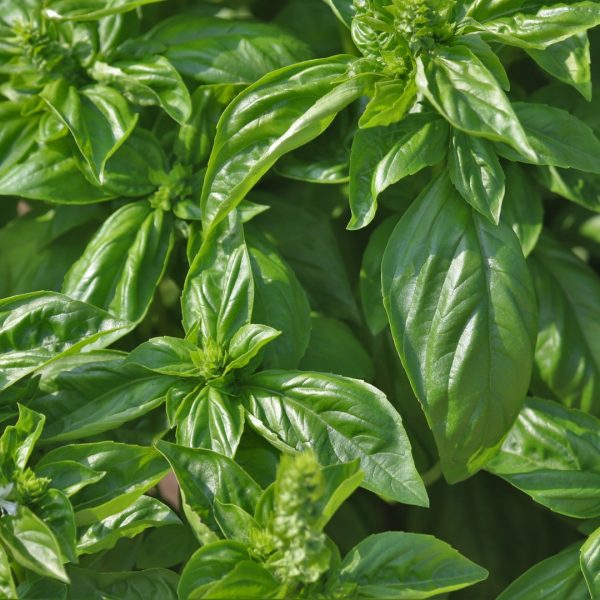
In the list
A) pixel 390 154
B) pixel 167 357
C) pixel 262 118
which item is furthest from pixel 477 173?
pixel 167 357

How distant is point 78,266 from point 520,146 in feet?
1.45

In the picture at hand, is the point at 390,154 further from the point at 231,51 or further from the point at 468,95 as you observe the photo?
the point at 231,51

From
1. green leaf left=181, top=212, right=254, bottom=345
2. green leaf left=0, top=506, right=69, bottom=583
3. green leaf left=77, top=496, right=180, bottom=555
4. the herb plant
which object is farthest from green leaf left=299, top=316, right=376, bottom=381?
green leaf left=0, top=506, right=69, bottom=583

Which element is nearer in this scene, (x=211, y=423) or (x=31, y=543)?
(x=31, y=543)

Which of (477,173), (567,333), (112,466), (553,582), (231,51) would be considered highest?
(231,51)

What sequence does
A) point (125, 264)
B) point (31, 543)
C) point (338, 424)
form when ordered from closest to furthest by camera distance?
point (31, 543) → point (338, 424) → point (125, 264)

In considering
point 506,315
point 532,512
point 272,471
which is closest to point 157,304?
point 272,471

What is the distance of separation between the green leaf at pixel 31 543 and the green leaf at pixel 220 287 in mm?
230

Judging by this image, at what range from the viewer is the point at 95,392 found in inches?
36.7

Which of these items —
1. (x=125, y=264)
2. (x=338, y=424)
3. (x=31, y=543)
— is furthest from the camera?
(x=125, y=264)

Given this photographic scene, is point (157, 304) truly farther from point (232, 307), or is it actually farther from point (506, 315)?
point (506, 315)

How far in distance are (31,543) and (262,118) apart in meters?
0.40

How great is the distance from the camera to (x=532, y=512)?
130 centimetres

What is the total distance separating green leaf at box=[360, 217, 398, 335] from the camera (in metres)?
1.02
